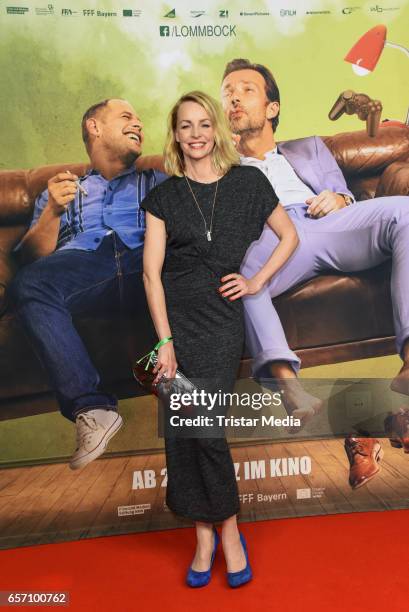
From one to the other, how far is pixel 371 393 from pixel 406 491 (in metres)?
0.45

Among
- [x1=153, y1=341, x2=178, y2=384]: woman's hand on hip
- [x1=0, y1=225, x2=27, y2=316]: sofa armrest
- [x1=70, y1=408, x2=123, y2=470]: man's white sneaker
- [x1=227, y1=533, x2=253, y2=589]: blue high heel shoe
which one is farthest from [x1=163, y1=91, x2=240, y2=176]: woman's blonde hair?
[x1=227, y1=533, x2=253, y2=589]: blue high heel shoe

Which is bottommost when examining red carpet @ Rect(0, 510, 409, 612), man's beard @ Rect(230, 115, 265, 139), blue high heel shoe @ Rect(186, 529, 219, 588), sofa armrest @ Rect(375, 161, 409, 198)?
red carpet @ Rect(0, 510, 409, 612)

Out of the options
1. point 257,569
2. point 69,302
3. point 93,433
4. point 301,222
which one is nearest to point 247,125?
point 301,222

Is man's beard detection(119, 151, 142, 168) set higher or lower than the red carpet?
higher

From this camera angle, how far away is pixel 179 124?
6.00 feet

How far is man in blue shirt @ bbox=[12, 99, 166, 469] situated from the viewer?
2.20m

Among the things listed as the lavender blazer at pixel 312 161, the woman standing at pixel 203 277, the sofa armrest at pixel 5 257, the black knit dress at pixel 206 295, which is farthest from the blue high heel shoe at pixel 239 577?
the lavender blazer at pixel 312 161

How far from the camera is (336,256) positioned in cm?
235

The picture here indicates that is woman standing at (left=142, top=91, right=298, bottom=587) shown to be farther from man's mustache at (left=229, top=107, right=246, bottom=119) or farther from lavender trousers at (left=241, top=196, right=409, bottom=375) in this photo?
man's mustache at (left=229, top=107, right=246, bottom=119)

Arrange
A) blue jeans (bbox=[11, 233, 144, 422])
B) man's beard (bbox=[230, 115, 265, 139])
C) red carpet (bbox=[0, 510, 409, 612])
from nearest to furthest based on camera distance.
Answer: red carpet (bbox=[0, 510, 409, 612]), blue jeans (bbox=[11, 233, 144, 422]), man's beard (bbox=[230, 115, 265, 139])

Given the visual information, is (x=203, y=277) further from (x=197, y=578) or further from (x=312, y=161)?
(x=197, y=578)

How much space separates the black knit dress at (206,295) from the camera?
1.85 m

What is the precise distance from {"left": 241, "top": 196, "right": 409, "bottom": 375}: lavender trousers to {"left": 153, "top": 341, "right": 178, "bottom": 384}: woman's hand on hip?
0.50 meters

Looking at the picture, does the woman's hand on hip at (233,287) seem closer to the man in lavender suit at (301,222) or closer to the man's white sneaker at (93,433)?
the man in lavender suit at (301,222)
